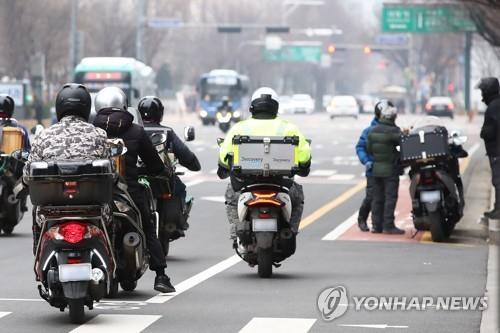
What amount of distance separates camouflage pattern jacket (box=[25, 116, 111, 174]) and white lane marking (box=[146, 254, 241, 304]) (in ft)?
5.79

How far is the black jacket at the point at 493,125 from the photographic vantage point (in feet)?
65.0

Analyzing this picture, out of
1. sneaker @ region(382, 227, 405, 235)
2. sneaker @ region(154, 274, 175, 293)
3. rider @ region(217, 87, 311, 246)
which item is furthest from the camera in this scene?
sneaker @ region(382, 227, 405, 235)

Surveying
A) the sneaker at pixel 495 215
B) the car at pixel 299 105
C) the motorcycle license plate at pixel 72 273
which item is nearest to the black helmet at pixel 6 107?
the sneaker at pixel 495 215

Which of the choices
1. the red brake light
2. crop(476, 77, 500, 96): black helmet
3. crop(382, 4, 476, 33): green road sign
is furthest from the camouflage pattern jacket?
crop(382, 4, 476, 33): green road sign

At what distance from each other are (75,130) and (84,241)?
0.84 m

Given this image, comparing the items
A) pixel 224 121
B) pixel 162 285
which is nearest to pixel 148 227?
pixel 162 285

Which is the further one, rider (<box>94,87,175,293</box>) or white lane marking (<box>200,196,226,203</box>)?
white lane marking (<box>200,196,226,203</box>)

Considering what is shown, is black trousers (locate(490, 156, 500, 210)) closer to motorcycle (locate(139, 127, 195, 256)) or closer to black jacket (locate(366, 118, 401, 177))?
black jacket (locate(366, 118, 401, 177))

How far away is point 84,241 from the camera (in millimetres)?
11297

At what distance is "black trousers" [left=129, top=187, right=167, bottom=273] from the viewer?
509 inches

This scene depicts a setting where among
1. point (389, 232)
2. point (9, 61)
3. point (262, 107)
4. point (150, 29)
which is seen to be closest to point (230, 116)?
point (9, 61)

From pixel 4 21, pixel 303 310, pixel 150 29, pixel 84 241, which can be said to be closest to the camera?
pixel 84 241

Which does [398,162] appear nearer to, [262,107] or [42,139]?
[262,107]

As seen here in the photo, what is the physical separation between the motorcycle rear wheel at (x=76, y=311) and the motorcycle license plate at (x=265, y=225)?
358cm
